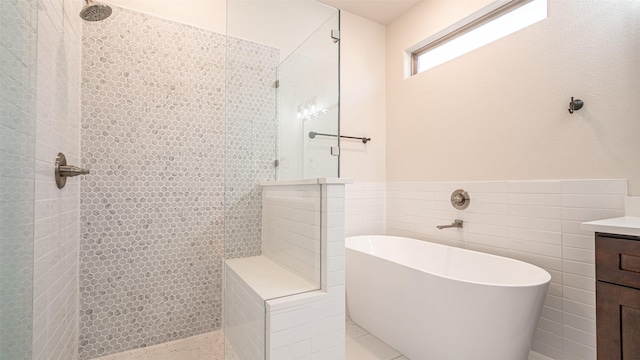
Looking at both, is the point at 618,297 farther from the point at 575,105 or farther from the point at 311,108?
the point at 311,108

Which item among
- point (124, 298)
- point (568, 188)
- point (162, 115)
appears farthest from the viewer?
point (162, 115)

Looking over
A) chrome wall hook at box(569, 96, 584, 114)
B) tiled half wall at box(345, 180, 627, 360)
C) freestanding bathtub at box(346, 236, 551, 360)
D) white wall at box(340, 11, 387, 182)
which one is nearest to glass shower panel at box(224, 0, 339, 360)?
freestanding bathtub at box(346, 236, 551, 360)

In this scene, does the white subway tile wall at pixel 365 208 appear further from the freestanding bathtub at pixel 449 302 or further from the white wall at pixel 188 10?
the white wall at pixel 188 10

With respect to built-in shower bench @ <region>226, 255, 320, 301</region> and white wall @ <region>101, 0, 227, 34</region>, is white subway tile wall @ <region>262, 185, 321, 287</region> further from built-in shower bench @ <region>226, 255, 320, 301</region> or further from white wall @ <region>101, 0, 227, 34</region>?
white wall @ <region>101, 0, 227, 34</region>

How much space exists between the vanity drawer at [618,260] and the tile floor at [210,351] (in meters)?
1.03

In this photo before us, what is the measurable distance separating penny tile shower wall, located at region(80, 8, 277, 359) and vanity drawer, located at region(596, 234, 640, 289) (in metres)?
1.83

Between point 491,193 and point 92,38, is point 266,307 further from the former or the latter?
point 92,38

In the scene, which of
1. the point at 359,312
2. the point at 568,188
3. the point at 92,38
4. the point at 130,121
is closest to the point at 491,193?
the point at 568,188

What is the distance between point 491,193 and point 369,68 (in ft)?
5.75

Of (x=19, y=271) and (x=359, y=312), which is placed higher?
(x=19, y=271)

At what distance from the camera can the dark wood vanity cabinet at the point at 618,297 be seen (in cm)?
104

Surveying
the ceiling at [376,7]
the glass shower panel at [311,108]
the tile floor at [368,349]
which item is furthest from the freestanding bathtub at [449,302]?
the ceiling at [376,7]

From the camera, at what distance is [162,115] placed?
Result: 6.48 ft

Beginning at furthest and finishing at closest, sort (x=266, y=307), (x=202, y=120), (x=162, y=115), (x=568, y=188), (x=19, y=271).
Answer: (x=202, y=120), (x=162, y=115), (x=568, y=188), (x=266, y=307), (x=19, y=271)
